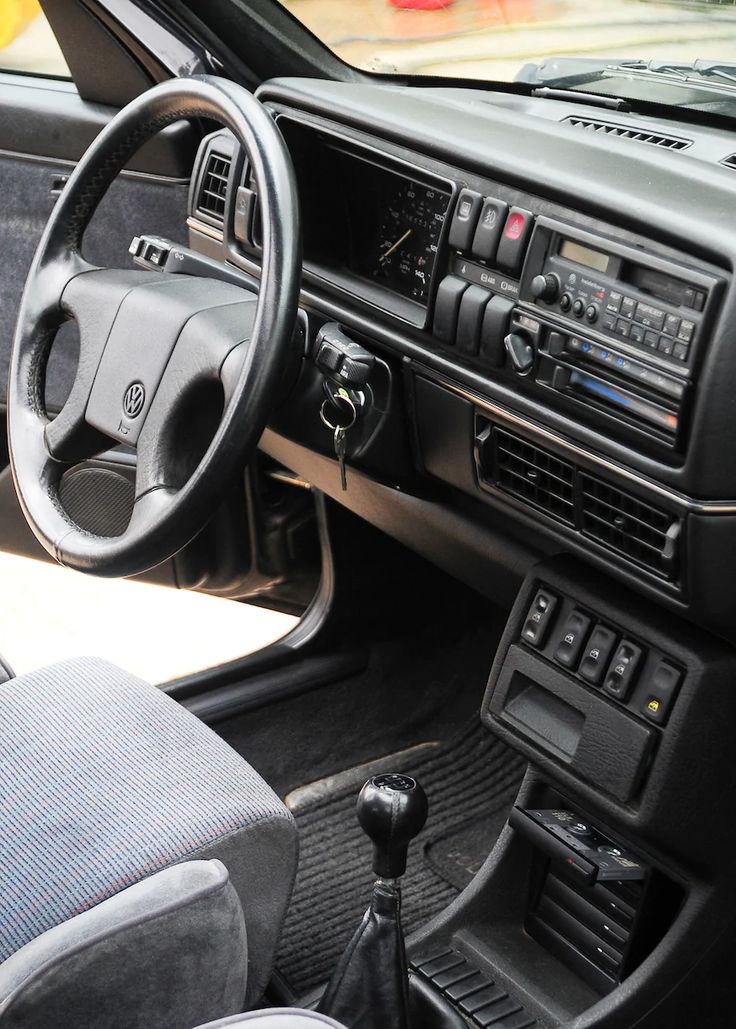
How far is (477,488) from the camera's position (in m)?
1.54

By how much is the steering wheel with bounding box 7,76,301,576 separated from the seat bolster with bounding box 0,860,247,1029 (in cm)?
38

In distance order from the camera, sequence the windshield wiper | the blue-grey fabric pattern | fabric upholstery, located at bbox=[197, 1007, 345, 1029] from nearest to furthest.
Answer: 1. fabric upholstery, located at bbox=[197, 1007, 345, 1029]
2. the blue-grey fabric pattern
3. the windshield wiper

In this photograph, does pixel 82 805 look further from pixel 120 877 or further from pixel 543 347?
pixel 543 347

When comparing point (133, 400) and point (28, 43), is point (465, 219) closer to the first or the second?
point (133, 400)

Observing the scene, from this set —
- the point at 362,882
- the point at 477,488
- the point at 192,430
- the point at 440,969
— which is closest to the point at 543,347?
the point at 477,488

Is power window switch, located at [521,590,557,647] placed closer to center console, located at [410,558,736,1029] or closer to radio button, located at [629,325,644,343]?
center console, located at [410,558,736,1029]

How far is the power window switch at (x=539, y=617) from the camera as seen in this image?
148cm

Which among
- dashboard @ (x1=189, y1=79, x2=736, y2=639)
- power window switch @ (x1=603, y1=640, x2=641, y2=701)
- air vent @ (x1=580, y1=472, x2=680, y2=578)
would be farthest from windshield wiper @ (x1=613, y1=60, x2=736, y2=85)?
power window switch @ (x1=603, y1=640, x2=641, y2=701)

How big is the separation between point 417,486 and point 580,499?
36 cm

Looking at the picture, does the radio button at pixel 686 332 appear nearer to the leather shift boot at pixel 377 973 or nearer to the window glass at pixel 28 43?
the leather shift boot at pixel 377 973

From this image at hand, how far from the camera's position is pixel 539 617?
1489 millimetres

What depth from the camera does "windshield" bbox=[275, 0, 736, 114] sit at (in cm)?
169

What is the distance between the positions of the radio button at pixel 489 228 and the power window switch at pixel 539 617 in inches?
15.2

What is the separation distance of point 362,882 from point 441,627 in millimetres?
528
